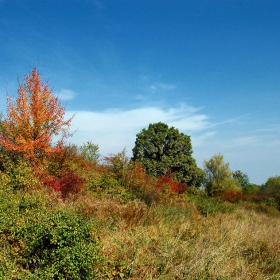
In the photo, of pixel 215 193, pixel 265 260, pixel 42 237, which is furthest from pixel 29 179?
pixel 215 193

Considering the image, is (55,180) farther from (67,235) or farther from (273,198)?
(273,198)

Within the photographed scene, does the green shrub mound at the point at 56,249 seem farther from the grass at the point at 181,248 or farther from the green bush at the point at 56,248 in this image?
the grass at the point at 181,248

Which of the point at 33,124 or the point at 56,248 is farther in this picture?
the point at 33,124

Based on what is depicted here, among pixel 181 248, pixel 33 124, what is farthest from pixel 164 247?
pixel 33 124

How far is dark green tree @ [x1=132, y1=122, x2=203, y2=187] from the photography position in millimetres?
28688

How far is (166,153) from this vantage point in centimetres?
2962

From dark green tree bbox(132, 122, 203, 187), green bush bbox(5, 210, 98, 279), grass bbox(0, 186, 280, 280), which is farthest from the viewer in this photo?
dark green tree bbox(132, 122, 203, 187)

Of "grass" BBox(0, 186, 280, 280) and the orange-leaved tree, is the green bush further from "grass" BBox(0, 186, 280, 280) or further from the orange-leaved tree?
the orange-leaved tree

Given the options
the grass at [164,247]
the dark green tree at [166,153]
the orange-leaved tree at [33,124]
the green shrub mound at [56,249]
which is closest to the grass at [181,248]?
the grass at [164,247]

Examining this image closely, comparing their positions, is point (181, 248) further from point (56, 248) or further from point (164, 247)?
point (56, 248)

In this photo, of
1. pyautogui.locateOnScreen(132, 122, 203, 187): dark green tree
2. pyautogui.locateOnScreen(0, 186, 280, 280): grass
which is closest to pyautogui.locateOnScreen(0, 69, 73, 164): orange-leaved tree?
pyautogui.locateOnScreen(0, 186, 280, 280): grass

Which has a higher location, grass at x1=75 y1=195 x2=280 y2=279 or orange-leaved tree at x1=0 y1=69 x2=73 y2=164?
orange-leaved tree at x1=0 y1=69 x2=73 y2=164

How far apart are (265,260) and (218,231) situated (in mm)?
1463

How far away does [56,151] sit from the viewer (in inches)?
584
